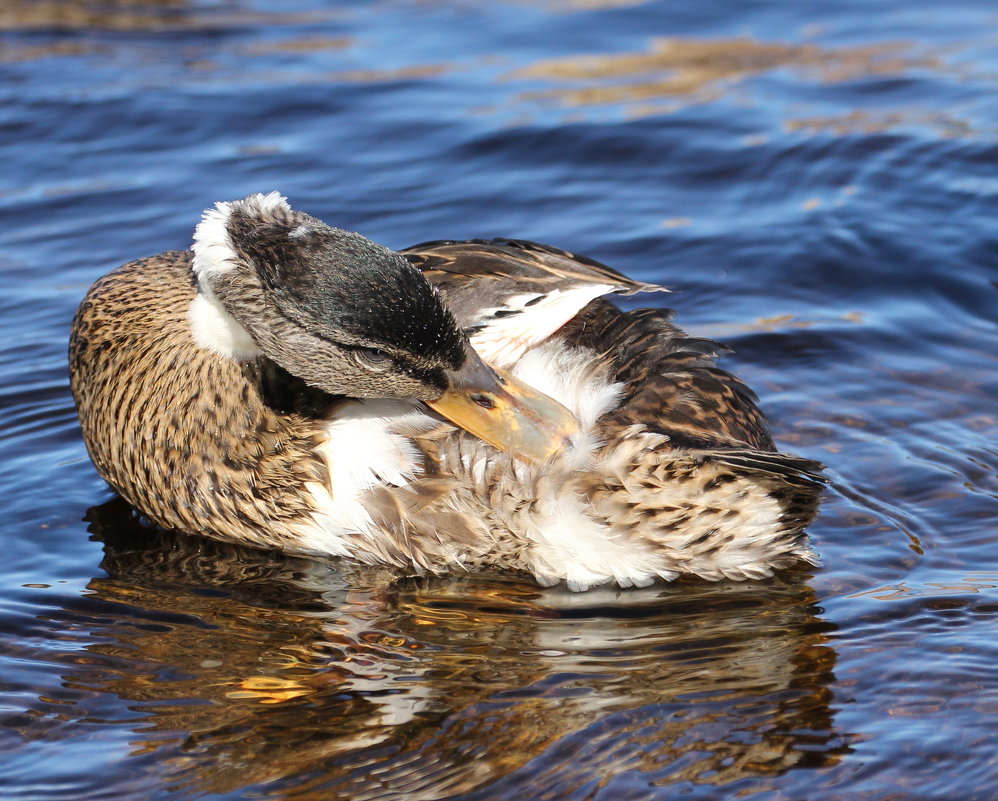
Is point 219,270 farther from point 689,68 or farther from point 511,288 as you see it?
point 689,68

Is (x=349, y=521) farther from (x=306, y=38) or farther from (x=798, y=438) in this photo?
(x=306, y=38)

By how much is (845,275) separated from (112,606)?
412 cm

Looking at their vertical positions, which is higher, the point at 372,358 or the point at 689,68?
the point at 689,68

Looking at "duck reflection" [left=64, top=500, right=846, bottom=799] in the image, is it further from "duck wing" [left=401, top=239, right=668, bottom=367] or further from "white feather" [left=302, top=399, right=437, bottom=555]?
"duck wing" [left=401, top=239, right=668, bottom=367]

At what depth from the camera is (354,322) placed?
14.8ft

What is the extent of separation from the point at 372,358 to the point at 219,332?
81 centimetres

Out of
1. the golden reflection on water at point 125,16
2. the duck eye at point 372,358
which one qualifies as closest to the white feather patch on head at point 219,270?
the duck eye at point 372,358

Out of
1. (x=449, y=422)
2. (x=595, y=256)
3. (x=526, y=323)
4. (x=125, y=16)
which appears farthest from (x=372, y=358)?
(x=125, y=16)

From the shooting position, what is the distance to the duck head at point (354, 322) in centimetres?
443

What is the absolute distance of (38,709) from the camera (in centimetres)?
429

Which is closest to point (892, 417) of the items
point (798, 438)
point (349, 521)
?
point (798, 438)

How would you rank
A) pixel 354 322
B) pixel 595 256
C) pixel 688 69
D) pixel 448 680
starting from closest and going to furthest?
pixel 448 680
pixel 354 322
pixel 595 256
pixel 688 69

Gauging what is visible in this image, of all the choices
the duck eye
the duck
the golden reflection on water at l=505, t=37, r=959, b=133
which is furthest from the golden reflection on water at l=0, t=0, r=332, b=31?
the duck eye

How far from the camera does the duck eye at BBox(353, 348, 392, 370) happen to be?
15.1ft
